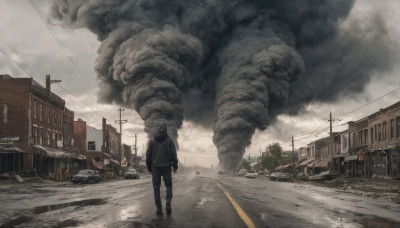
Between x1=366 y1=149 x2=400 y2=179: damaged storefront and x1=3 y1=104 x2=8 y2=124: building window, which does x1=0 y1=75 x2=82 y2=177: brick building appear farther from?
x1=366 y1=149 x2=400 y2=179: damaged storefront

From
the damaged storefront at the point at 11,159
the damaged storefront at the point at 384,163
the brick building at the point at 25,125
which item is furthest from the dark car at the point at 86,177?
the damaged storefront at the point at 384,163

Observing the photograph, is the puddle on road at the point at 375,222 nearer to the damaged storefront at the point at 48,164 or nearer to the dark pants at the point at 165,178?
the dark pants at the point at 165,178

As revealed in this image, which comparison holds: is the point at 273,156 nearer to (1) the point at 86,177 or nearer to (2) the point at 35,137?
(2) the point at 35,137

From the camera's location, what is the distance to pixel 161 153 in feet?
23.9

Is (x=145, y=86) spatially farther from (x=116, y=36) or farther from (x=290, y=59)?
(x=290, y=59)

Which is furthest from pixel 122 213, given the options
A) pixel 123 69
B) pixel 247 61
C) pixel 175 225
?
pixel 247 61

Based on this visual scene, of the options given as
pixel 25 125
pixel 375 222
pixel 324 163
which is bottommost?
Result: pixel 324 163

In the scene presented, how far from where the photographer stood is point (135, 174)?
145 feet

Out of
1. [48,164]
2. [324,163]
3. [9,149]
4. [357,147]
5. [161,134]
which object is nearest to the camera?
[161,134]

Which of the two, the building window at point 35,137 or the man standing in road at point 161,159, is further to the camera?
the building window at point 35,137

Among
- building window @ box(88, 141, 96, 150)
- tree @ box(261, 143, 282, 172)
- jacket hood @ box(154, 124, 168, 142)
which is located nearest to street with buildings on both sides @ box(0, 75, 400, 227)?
building window @ box(88, 141, 96, 150)

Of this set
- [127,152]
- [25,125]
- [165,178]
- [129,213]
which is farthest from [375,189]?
[127,152]

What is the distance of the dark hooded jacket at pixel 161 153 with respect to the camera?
7.23m

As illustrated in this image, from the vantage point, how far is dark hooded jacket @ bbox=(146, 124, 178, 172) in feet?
23.7
